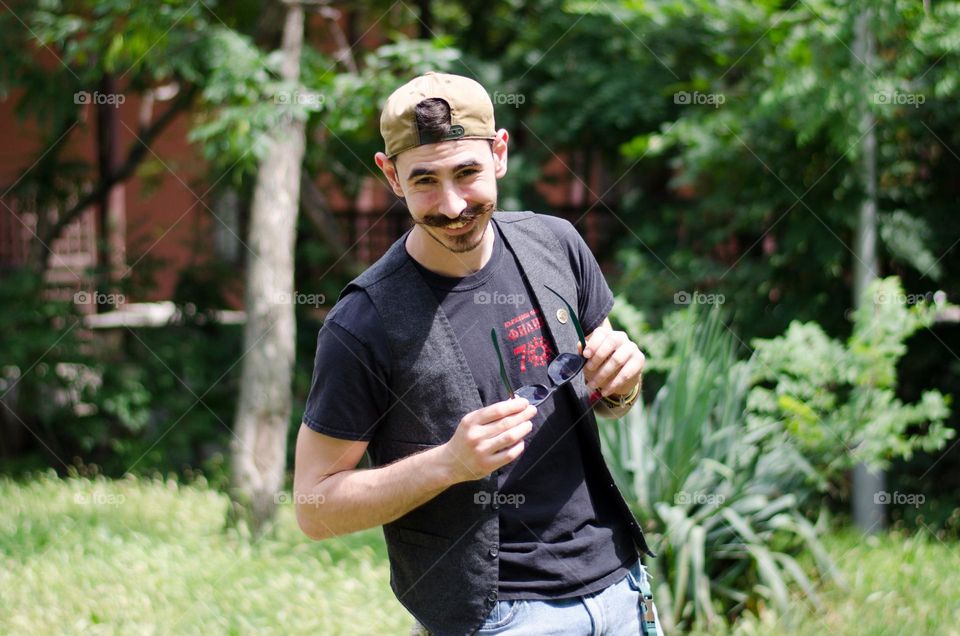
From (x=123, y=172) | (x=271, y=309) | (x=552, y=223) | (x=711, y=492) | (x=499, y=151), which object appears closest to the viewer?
(x=499, y=151)

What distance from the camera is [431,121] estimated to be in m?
1.79

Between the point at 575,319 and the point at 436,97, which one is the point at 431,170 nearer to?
the point at 436,97

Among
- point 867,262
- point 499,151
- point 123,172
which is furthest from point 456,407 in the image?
point 123,172

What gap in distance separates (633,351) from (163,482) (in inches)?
242

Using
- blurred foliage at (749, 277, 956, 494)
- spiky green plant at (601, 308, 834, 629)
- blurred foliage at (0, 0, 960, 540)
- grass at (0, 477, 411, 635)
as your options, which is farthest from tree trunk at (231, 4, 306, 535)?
blurred foliage at (749, 277, 956, 494)

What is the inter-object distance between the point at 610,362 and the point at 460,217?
387mm

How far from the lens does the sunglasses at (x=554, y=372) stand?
177 cm

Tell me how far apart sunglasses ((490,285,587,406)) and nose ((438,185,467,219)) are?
227mm

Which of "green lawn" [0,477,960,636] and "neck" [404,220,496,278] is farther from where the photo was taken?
"green lawn" [0,477,960,636]

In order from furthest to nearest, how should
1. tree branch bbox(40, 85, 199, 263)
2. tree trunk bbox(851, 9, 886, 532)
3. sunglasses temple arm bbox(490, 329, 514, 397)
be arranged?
tree branch bbox(40, 85, 199, 263) → tree trunk bbox(851, 9, 886, 532) → sunglasses temple arm bbox(490, 329, 514, 397)

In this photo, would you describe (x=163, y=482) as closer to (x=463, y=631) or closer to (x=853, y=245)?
(x=853, y=245)

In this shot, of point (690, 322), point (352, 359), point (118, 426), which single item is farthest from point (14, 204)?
point (352, 359)

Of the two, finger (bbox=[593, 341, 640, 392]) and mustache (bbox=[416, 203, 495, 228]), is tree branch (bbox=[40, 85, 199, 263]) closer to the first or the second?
mustache (bbox=[416, 203, 495, 228])

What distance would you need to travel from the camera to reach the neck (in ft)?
6.27
